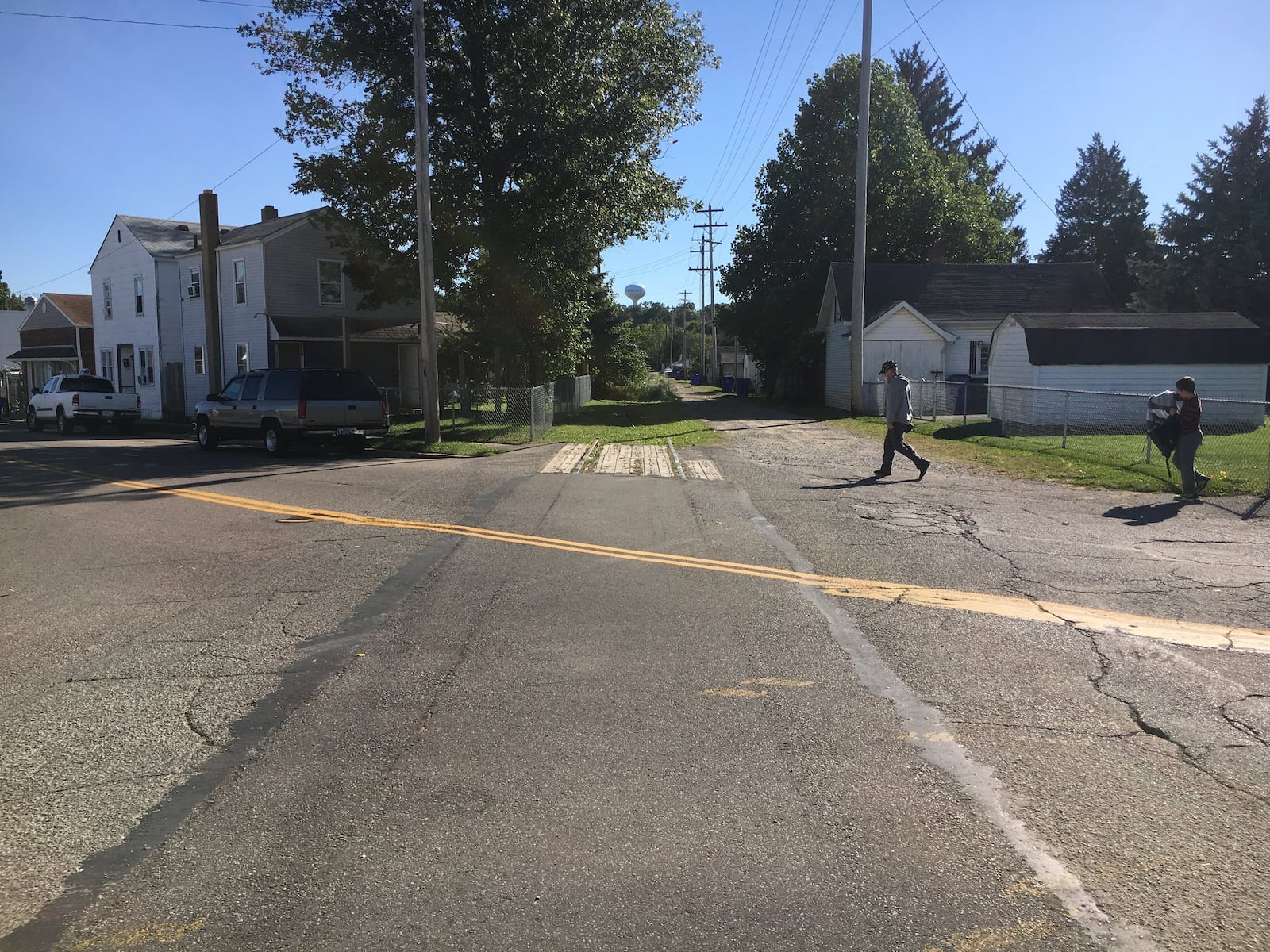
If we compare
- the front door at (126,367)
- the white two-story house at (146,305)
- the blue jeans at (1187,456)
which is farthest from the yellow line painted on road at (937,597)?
the front door at (126,367)

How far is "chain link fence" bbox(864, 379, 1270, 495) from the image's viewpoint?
56.9 ft

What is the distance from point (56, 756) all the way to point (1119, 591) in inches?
307

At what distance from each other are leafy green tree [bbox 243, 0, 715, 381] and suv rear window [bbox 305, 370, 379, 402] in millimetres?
6012

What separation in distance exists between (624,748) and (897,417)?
11.3 metres

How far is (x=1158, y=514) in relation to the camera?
39.3 feet

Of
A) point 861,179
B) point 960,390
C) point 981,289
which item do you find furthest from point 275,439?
point 981,289

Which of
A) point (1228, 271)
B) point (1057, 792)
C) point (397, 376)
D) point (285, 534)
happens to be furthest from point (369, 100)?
point (1228, 271)

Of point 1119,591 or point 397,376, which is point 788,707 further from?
point 397,376

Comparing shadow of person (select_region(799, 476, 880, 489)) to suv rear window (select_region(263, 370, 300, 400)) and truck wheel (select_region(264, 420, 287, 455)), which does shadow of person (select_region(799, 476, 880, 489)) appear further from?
truck wheel (select_region(264, 420, 287, 455))

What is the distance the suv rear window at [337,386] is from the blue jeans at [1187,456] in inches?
597

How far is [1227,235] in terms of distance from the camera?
Answer: 41094 mm

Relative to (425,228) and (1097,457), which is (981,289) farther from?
(425,228)

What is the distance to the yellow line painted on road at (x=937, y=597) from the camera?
22.1ft

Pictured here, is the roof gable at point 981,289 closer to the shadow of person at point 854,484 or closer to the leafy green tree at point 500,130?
the leafy green tree at point 500,130
